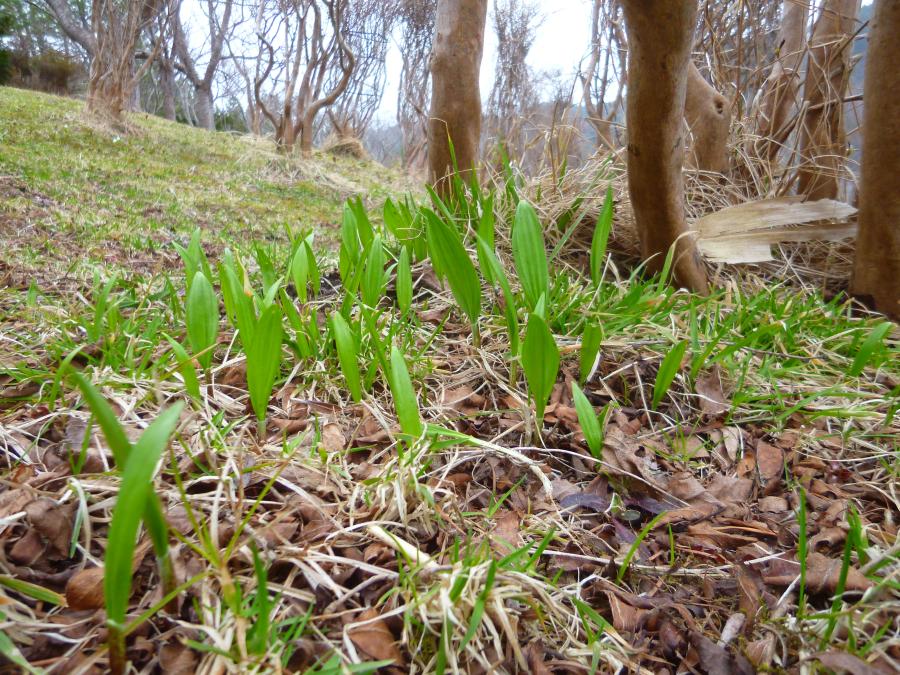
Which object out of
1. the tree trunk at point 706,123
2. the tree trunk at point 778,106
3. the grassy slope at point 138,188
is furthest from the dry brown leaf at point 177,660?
the tree trunk at point 778,106

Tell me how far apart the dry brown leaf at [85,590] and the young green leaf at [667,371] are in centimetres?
111

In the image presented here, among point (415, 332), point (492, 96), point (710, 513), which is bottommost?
point (710, 513)

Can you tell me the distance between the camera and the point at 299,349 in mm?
1315

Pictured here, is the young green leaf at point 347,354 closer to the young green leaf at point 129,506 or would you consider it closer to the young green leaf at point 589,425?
the young green leaf at point 589,425

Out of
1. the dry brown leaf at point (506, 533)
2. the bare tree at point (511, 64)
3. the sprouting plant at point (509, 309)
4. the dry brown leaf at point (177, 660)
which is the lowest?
the dry brown leaf at point (506, 533)

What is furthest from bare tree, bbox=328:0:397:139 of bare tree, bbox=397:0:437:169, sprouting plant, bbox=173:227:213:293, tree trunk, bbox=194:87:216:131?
sprouting plant, bbox=173:227:213:293

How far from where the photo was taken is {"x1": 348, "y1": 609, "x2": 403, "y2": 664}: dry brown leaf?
2.10 ft

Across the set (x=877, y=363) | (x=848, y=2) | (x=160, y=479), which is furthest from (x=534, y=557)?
(x=848, y=2)

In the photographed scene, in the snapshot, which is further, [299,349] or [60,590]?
[299,349]

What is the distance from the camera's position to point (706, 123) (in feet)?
8.00

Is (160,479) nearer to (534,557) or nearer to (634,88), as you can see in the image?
(534,557)

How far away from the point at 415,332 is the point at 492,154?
181cm

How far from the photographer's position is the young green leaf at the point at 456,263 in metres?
1.30

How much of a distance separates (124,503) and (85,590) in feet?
0.97
